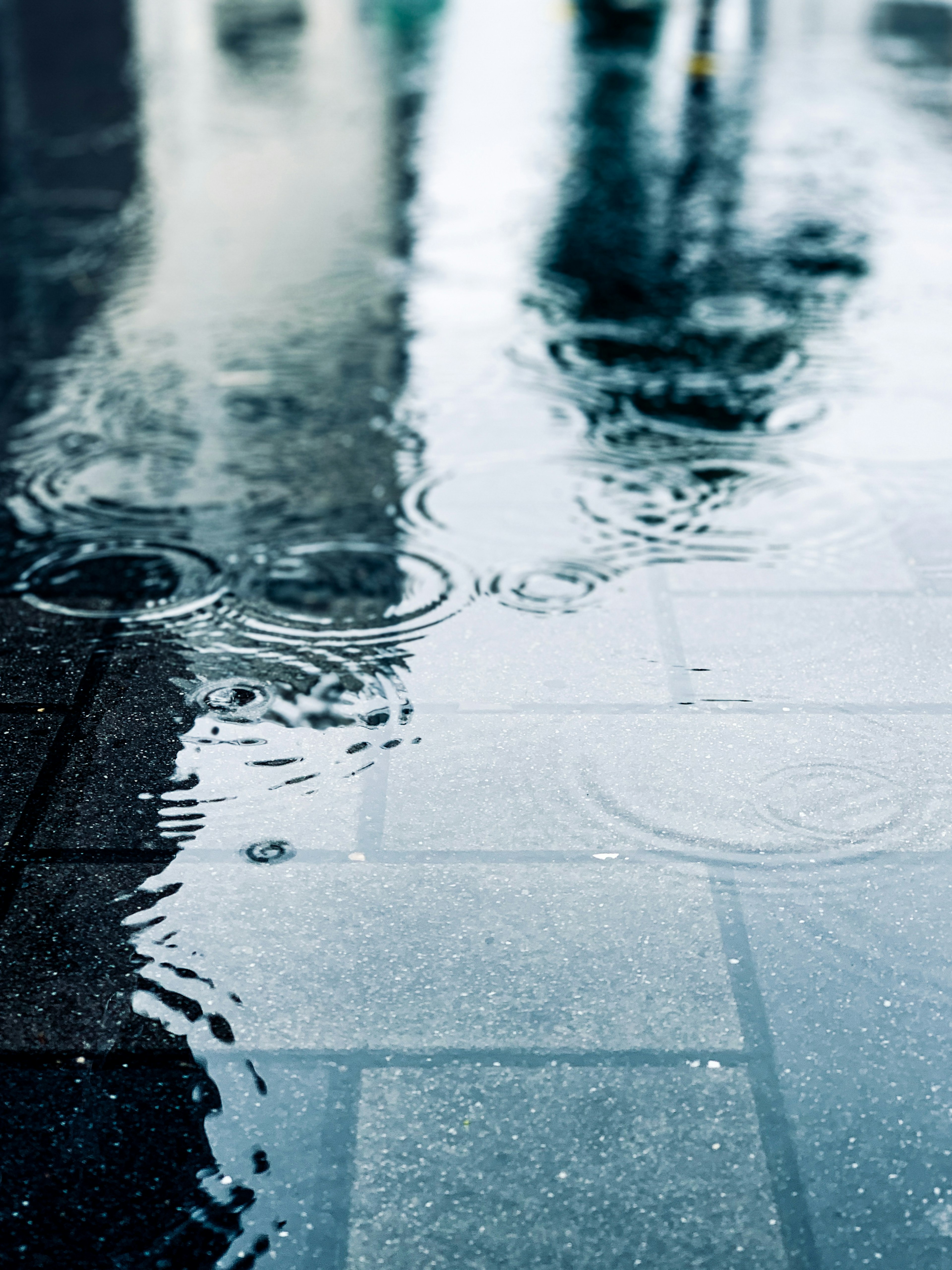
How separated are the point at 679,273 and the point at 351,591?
375cm

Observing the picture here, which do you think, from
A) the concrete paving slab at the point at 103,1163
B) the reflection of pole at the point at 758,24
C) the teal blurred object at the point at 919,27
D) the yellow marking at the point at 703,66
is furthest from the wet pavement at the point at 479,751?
the reflection of pole at the point at 758,24

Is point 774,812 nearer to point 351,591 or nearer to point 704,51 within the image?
point 351,591

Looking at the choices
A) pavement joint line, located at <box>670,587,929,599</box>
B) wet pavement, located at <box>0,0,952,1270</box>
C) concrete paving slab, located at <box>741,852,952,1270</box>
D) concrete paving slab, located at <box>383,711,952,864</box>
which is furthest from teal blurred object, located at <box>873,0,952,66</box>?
concrete paving slab, located at <box>741,852,952,1270</box>

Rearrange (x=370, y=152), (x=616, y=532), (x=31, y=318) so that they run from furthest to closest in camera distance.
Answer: (x=370, y=152) → (x=31, y=318) → (x=616, y=532)

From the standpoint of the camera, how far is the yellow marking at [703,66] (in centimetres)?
1263

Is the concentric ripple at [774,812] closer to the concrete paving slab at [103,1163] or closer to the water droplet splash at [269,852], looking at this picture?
the water droplet splash at [269,852]

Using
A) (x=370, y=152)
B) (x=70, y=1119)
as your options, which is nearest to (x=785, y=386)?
(x=70, y=1119)

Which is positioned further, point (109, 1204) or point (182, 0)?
point (182, 0)

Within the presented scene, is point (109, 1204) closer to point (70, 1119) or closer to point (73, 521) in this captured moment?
point (70, 1119)

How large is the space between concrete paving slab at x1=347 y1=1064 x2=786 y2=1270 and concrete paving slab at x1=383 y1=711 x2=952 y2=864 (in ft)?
2.17

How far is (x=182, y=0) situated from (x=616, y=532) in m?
15.8

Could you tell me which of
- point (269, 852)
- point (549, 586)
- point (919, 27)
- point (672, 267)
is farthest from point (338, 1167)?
point (919, 27)

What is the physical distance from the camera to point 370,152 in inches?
394

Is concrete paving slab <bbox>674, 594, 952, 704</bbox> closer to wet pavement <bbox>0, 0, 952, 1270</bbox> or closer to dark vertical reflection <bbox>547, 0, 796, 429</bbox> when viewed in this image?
wet pavement <bbox>0, 0, 952, 1270</bbox>
